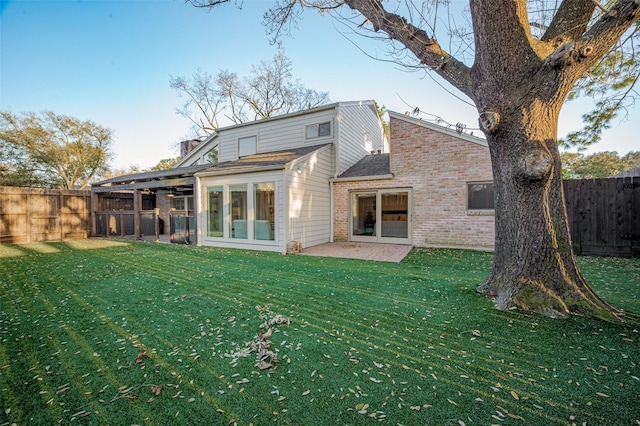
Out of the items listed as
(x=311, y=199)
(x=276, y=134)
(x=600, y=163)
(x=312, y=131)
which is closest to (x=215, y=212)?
(x=311, y=199)

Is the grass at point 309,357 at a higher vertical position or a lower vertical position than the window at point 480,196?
lower

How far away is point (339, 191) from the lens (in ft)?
36.0

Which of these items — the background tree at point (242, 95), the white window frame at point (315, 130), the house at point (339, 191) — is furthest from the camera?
the background tree at point (242, 95)

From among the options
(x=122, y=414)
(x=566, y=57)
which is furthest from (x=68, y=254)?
(x=566, y=57)

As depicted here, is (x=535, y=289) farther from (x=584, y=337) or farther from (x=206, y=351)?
(x=206, y=351)

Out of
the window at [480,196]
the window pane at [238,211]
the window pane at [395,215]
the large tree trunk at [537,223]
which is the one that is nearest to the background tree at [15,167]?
the window pane at [238,211]

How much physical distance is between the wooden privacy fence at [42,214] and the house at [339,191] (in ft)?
5.02

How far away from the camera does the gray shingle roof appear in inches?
415

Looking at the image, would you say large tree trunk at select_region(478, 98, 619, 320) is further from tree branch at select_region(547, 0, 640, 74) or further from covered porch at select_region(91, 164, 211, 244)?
covered porch at select_region(91, 164, 211, 244)

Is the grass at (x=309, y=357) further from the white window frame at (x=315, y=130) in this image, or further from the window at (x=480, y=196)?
the white window frame at (x=315, y=130)

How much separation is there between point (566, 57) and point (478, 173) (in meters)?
6.09

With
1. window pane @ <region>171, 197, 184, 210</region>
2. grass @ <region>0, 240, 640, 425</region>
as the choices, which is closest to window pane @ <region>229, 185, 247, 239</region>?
grass @ <region>0, 240, 640, 425</region>

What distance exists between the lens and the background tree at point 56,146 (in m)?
21.2

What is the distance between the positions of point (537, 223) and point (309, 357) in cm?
325
